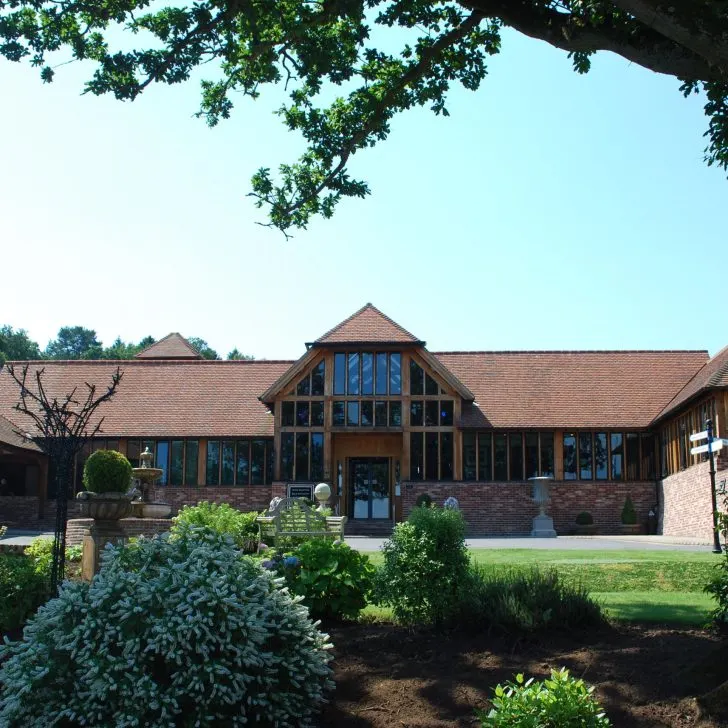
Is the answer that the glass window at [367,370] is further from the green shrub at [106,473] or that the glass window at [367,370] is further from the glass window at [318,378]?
the green shrub at [106,473]

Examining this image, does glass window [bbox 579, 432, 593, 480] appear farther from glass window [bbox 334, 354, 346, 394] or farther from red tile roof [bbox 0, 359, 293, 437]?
red tile roof [bbox 0, 359, 293, 437]

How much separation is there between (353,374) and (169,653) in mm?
27891

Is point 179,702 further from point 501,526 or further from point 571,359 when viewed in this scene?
point 571,359

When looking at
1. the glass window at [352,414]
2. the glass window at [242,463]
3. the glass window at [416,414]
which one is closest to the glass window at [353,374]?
the glass window at [352,414]

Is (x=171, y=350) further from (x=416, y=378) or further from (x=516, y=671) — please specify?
(x=516, y=671)

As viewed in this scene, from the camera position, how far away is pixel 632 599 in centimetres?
941

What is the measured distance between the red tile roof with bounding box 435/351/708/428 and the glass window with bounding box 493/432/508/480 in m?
0.71

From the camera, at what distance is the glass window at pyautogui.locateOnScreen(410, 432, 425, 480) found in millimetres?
32219

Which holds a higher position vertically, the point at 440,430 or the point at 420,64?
the point at 420,64

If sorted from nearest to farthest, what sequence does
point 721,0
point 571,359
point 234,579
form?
point 234,579, point 721,0, point 571,359

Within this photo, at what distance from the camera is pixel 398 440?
33.4 meters

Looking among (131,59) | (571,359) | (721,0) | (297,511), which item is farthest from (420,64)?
(571,359)

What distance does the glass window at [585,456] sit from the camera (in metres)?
32.2

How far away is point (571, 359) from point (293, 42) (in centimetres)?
2813
